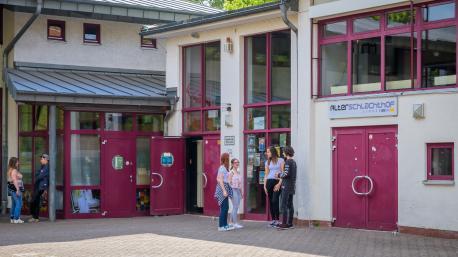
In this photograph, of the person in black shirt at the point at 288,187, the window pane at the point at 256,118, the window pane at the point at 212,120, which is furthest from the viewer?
the window pane at the point at 212,120

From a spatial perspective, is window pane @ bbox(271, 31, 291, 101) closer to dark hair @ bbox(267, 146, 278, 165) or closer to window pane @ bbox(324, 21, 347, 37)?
window pane @ bbox(324, 21, 347, 37)

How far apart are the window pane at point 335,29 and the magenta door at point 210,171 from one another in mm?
4462

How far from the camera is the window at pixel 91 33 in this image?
23484mm

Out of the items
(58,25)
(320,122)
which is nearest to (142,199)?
(58,25)

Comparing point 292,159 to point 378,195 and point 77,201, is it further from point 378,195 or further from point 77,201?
point 77,201

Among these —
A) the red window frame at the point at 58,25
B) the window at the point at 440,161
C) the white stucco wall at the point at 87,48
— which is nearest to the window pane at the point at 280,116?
the window at the point at 440,161

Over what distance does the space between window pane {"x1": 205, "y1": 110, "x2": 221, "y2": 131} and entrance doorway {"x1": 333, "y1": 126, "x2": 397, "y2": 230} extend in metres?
4.19

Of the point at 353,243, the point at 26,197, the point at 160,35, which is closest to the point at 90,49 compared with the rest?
the point at 160,35

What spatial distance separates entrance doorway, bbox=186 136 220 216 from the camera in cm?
2050

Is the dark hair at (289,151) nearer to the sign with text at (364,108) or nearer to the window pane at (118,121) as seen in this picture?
the sign with text at (364,108)

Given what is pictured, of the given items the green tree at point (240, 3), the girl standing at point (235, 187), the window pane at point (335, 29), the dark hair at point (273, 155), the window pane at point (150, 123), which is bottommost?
the girl standing at point (235, 187)

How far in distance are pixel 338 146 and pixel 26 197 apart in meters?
9.38

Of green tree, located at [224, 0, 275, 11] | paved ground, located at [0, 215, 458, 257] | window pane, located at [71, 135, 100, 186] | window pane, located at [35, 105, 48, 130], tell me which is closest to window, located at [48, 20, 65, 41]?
window pane, located at [35, 105, 48, 130]

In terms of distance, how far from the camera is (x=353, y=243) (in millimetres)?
14453
